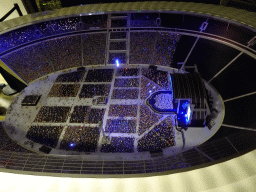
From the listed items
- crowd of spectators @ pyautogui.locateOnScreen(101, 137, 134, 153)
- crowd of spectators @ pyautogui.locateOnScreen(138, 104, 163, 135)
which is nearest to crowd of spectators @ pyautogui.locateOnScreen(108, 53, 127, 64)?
crowd of spectators @ pyautogui.locateOnScreen(138, 104, 163, 135)

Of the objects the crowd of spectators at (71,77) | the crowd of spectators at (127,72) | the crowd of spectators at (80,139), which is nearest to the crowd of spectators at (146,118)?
the crowd of spectators at (80,139)

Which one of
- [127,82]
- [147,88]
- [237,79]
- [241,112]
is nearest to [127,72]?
[127,82]

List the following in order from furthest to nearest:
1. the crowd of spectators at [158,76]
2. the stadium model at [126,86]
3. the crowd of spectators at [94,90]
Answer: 1. the crowd of spectators at [158,76]
2. the crowd of spectators at [94,90]
3. the stadium model at [126,86]

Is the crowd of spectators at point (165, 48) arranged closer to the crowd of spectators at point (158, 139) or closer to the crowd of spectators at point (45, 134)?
the crowd of spectators at point (158, 139)

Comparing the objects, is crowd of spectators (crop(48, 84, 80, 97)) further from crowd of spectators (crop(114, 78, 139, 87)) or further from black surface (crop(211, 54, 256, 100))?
black surface (crop(211, 54, 256, 100))

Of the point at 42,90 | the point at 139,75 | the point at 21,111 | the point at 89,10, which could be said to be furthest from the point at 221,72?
the point at 21,111
